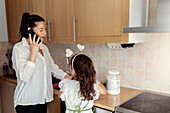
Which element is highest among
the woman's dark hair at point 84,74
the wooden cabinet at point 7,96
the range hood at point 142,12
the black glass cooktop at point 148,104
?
the range hood at point 142,12

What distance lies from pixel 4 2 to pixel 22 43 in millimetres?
1565

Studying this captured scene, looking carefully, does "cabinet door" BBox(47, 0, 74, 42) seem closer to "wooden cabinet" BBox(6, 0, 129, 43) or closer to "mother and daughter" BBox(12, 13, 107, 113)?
"wooden cabinet" BBox(6, 0, 129, 43)

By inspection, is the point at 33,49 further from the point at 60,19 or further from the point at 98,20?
the point at 98,20

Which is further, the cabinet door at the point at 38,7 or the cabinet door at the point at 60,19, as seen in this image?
the cabinet door at the point at 38,7

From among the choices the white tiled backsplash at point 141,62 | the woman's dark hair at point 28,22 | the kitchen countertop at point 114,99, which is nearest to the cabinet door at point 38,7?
the woman's dark hair at point 28,22

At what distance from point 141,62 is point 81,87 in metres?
0.71

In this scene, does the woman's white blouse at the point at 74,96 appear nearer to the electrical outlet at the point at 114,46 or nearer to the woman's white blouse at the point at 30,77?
the woman's white blouse at the point at 30,77

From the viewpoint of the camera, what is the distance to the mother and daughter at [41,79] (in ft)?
4.44

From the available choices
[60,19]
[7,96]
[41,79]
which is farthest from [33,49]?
[7,96]

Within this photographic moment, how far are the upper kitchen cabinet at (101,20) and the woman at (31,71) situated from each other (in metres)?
0.38

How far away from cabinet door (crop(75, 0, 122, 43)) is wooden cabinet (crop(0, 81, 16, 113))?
1.30 meters

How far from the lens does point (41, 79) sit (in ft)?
5.51

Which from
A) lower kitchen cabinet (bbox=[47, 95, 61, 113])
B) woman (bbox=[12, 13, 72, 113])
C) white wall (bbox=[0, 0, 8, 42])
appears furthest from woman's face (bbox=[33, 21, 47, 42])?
white wall (bbox=[0, 0, 8, 42])

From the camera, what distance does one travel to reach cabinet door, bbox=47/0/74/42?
1.77 m
